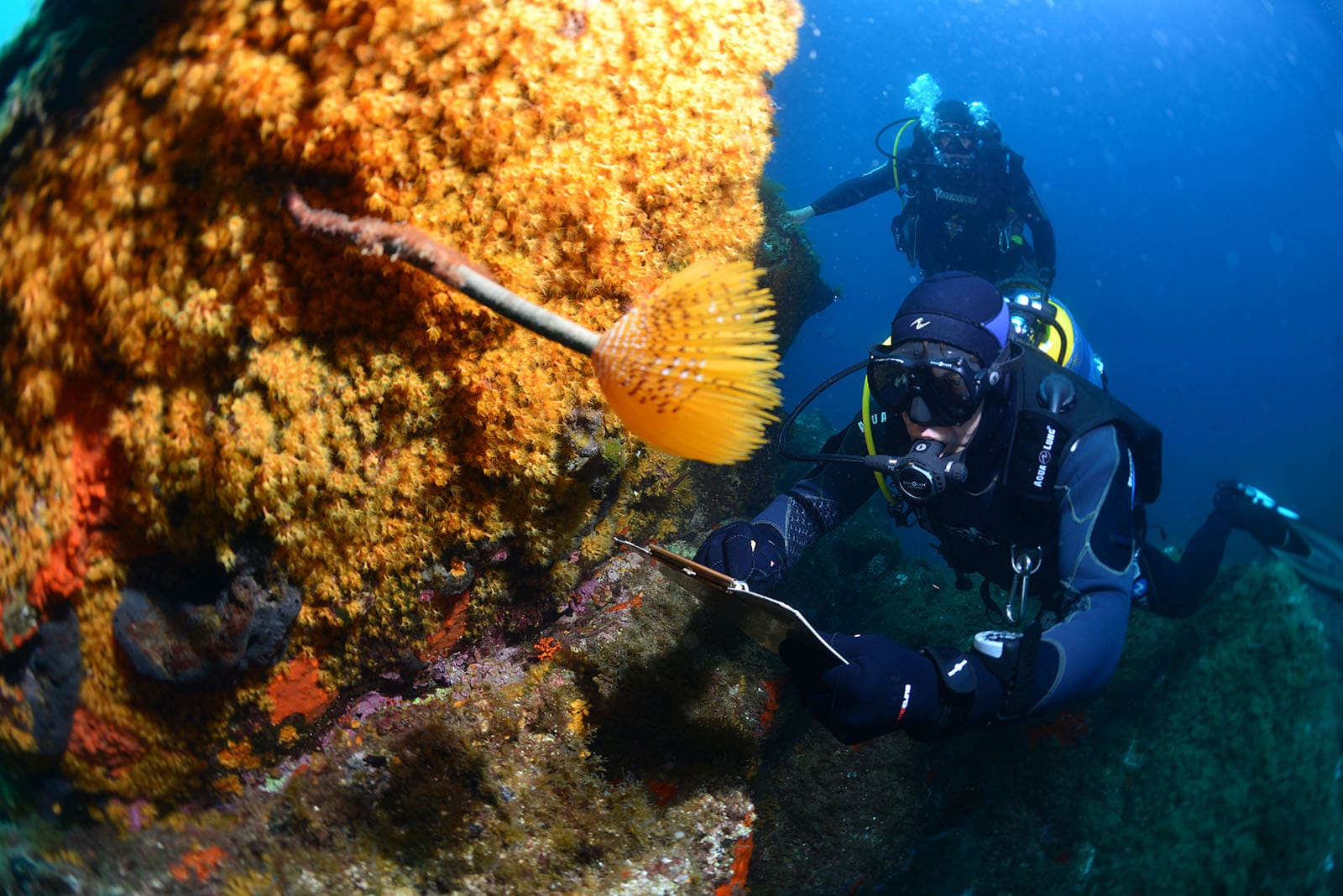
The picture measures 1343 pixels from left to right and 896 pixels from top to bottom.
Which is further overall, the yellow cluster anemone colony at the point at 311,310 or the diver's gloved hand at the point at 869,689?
the diver's gloved hand at the point at 869,689

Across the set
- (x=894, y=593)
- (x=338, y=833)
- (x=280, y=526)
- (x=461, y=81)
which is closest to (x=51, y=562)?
(x=280, y=526)

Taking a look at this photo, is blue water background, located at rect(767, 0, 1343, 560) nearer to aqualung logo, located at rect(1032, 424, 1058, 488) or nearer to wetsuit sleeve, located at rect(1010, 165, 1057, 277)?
wetsuit sleeve, located at rect(1010, 165, 1057, 277)

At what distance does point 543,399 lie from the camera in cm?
239

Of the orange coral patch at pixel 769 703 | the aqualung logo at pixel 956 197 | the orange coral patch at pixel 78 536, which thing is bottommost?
the orange coral patch at pixel 769 703

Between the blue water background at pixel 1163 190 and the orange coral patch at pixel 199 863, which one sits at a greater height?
the orange coral patch at pixel 199 863

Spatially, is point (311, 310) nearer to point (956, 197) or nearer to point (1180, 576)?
point (1180, 576)

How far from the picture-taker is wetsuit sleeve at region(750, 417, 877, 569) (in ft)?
12.0

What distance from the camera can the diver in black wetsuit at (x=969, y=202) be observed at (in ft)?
26.0

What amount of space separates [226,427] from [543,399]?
3.50 ft

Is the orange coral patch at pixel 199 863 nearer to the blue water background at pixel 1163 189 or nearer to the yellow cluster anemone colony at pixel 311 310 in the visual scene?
the yellow cluster anemone colony at pixel 311 310

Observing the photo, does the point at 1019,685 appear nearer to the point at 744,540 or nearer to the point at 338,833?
the point at 744,540

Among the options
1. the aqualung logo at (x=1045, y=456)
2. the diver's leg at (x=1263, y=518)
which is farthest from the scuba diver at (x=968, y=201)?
the aqualung logo at (x=1045, y=456)

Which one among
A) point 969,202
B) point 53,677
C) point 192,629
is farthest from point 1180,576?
point 53,677

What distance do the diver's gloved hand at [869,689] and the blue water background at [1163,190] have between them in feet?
84.3
